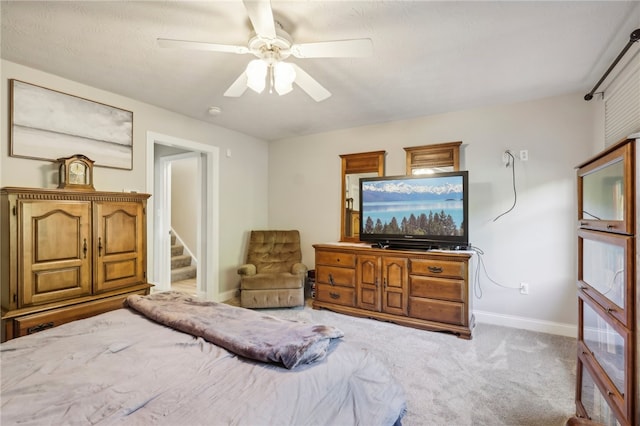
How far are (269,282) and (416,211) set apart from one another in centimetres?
200

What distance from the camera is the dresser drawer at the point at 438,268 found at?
296cm

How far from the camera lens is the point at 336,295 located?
366 cm

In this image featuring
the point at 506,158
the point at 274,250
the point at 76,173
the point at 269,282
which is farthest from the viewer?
the point at 274,250

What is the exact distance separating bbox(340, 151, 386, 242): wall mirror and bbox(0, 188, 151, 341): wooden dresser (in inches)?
98.2

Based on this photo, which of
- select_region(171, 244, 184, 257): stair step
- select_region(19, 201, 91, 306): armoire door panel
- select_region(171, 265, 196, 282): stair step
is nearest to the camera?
select_region(19, 201, 91, 306): armoire door panel

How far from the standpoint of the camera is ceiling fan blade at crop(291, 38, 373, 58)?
1.63 metres

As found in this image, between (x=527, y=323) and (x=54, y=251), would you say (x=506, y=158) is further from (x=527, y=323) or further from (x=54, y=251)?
(x=54, y=251)

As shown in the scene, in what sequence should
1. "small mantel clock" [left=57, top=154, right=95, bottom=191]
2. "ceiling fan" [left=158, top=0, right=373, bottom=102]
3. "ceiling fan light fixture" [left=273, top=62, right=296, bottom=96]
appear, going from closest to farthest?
1. "ceiling fan" [left=158, top=0, right=373, bottom=102]
2. "ceiling fan light fixture" [left=273, top=62, right=296, bottom=96]
3. "small mantel clock" [left=57, top=154, right=95, bottom=191]

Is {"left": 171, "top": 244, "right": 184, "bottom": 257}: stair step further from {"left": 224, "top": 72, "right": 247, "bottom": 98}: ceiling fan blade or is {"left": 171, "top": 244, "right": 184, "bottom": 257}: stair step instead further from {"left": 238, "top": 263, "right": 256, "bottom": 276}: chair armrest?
{"left": 224, "top": 72, "right": 247, "bottom": 98}: ceiling fan blade

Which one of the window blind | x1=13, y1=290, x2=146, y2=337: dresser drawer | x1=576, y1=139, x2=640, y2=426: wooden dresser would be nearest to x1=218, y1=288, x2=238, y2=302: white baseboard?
x1=13, y1=290, x2=146, y2=337: dresser drawer

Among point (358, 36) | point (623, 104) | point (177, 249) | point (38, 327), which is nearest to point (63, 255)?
point (38, 327)

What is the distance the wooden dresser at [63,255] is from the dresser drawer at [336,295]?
6.47 feet

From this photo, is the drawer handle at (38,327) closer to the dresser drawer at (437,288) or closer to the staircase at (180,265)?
the staircase at (180,265)

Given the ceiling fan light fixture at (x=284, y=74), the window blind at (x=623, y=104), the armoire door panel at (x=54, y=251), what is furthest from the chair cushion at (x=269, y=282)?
the window blind at (x=623, y=104)
